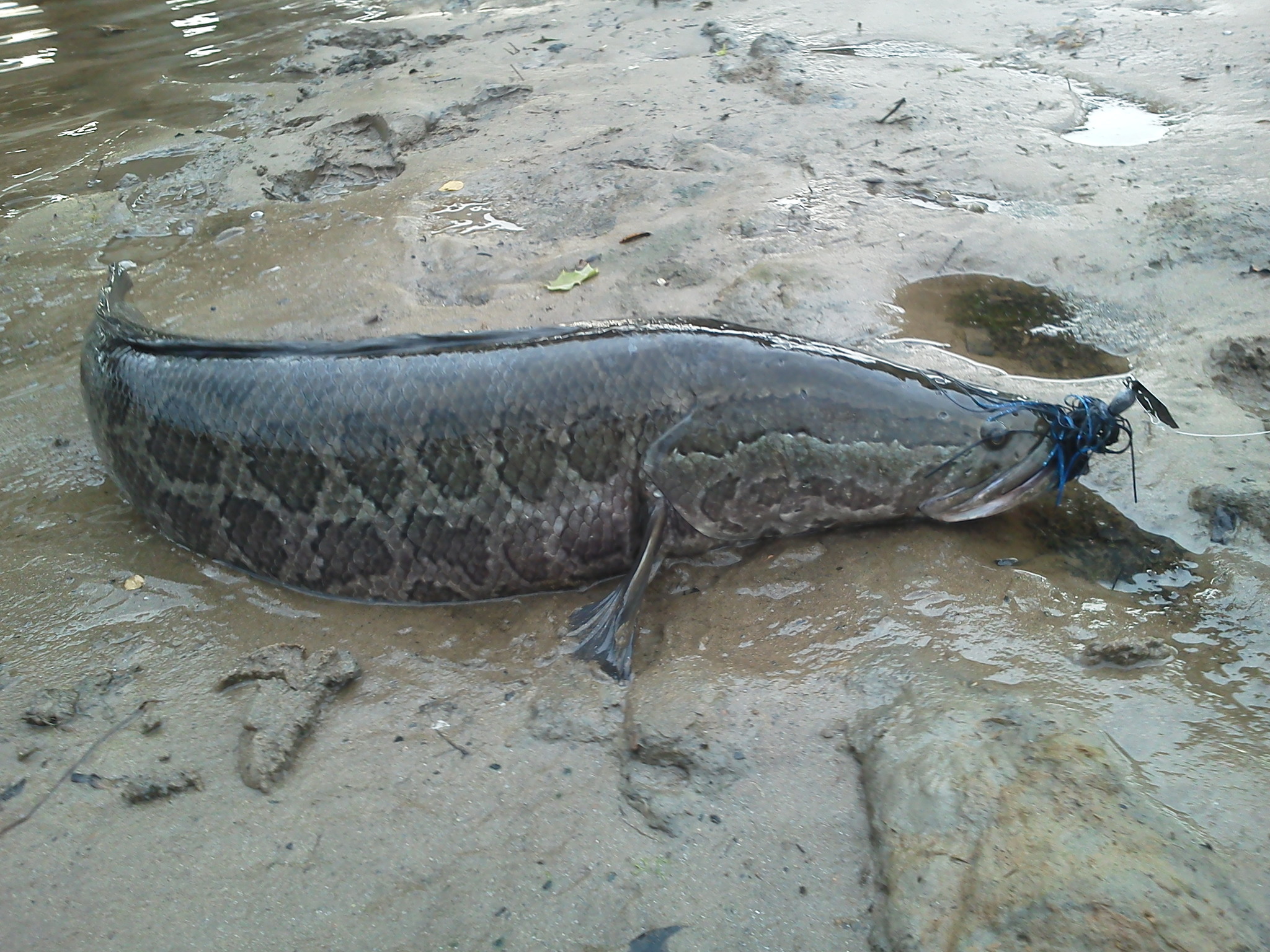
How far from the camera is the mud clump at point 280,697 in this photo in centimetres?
264

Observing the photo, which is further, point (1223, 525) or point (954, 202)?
point (954, 202)

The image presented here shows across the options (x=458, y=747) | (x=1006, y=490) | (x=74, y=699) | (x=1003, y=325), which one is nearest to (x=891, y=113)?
(x=1003, y=325)

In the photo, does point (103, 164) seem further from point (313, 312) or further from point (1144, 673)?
point (1144, 673)

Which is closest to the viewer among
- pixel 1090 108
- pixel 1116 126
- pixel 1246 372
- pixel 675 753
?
pixel 675 753

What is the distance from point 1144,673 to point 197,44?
1113 cm

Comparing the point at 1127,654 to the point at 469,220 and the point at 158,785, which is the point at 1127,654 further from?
the point at 469,220

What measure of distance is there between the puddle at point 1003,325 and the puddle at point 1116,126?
1.99 m

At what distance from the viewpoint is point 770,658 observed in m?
2.89

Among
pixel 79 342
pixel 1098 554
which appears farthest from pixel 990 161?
pixel 79 342

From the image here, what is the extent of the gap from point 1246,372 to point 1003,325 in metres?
1.04

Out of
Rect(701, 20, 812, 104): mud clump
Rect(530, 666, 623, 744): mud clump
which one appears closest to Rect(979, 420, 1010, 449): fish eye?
Rect(530, 666, 623, 744): mud clump

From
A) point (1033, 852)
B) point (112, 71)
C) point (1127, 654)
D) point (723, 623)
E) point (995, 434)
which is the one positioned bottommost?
point (723, 623)

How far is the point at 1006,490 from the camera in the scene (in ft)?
10.5

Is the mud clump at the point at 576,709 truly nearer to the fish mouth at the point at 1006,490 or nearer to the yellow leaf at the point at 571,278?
the fish mouth at the point at 1006,490
